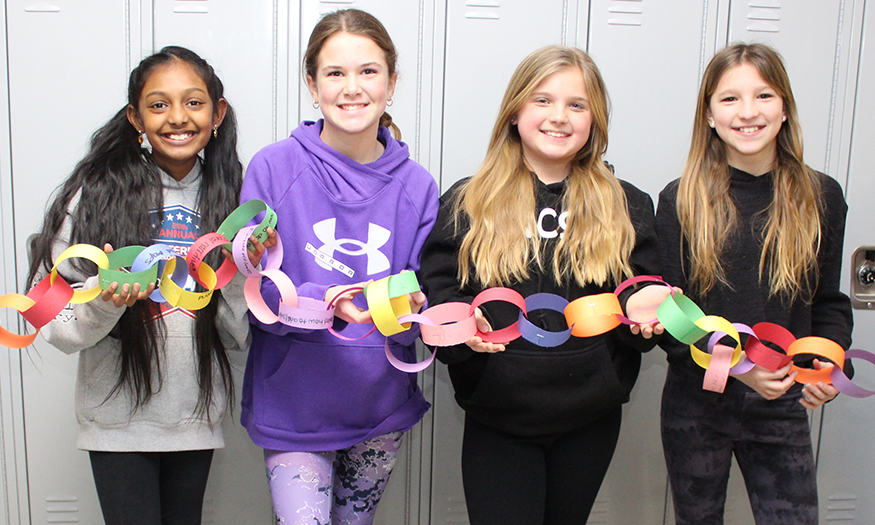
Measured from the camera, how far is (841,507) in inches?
82.7

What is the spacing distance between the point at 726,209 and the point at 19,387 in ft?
6.87

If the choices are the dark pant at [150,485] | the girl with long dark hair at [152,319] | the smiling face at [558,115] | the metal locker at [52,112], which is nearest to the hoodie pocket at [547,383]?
the smiling face at [558,115]

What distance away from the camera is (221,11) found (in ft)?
5.89

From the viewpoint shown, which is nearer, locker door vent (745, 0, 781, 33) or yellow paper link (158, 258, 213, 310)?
yellow paper link (158, 258, 213, 310)

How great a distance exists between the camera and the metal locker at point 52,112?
177 cm

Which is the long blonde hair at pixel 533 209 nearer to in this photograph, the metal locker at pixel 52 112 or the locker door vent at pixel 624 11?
the locker door vent at pixel 624 11

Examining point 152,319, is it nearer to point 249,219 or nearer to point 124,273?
point 124,273

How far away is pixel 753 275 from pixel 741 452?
0.42 metres

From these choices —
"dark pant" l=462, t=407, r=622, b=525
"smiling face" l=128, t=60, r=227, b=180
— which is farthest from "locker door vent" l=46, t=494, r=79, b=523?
"dark pant" l=462, t=407, r=622, b=525

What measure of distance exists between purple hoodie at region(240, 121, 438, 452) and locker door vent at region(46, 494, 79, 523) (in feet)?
3.27

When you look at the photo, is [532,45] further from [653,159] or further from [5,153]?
[5,153]

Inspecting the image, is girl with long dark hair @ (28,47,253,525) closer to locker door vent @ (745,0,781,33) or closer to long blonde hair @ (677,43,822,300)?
long blonde hair @ (677,43,822,300)

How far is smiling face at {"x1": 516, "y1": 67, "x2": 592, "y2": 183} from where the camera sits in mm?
1320

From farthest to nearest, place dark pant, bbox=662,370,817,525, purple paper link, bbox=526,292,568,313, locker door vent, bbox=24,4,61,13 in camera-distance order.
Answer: locker door vent, bbox=24,4,61,13
dark pant, bbox=662,370,817,525
purple paper link, bbox=526,292,568,313
